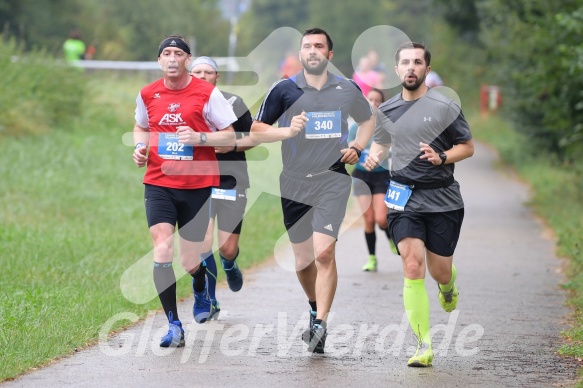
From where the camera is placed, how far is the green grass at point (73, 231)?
338 inches

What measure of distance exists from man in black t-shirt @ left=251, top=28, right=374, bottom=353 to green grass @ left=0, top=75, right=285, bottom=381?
71.1 inches

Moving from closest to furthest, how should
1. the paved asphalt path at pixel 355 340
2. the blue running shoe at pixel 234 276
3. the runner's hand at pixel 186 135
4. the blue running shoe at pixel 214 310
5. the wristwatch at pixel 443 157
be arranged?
the paved asphalt path at pixel 355 340 → the wristwatch at pixel 443 157 → the runner's hand at pixel 186 135 → the blue running shoe at pixel 214 310 → the blue running shoe at pixel 234 276

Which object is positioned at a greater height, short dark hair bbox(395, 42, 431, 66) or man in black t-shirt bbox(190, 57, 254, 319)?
short dark hair bbox(395, 42, 431, 66)

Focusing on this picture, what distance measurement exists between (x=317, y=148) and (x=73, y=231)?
6.70 meters

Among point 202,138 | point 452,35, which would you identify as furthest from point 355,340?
point 452,35

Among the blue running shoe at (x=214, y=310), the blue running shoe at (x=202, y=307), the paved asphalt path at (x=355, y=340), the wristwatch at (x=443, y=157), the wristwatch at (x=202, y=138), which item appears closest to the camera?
the paved asphalt path at (x=355, y=340)

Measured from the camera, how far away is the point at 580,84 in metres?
17.2

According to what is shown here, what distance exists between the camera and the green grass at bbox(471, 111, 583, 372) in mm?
9727

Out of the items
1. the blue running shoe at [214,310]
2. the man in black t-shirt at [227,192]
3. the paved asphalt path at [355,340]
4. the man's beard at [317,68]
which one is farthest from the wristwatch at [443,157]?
the blue running shoe at [214,310]

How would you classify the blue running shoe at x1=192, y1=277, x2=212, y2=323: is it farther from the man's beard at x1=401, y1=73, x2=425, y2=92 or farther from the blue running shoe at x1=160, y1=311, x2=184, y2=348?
the man's beard at x1=401, y1=73, x2=425, y2=92

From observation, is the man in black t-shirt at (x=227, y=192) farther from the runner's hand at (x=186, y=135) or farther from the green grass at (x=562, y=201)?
the green grass at (x=562, y=201)

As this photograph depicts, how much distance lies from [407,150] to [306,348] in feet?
5.37

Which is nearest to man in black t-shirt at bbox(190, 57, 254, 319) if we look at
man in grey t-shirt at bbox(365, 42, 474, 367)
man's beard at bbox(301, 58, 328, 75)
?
man's beard at bbox(301, 58, 328, 75)

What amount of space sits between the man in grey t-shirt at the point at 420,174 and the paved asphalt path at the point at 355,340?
0.60m
